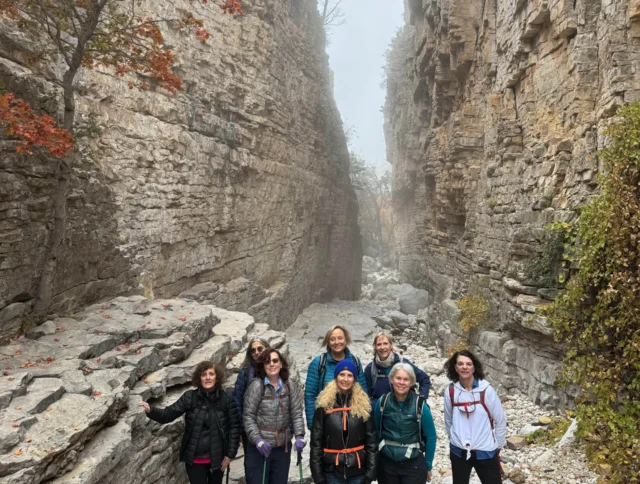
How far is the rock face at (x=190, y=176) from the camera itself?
231 inches

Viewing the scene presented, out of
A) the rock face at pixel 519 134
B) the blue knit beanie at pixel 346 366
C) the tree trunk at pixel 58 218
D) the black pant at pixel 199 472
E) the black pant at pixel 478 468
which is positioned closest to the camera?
the blue knit beanie at pixel 346 366

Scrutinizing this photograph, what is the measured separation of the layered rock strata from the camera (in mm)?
3611

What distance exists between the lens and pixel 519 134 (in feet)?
32.0

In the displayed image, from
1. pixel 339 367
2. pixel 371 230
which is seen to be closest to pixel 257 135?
pixel 339 367

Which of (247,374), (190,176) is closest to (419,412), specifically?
(247,374)

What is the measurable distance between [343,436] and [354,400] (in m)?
0.30

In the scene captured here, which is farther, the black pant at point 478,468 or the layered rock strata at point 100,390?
the black pant at point 478,468

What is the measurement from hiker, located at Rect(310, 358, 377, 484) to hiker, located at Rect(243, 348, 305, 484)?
1.35 ft

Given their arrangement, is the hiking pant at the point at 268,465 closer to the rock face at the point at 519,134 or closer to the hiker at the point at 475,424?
the hiker at the point at 475,424

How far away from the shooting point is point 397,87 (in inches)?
1282

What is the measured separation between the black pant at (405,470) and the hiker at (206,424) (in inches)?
54.6

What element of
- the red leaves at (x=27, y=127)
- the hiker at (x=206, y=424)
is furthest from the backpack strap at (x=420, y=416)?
the red leaves at (x=27, y=127)

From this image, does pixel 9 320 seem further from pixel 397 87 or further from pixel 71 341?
pixel 397 87

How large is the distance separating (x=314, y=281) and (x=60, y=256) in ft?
46.8
